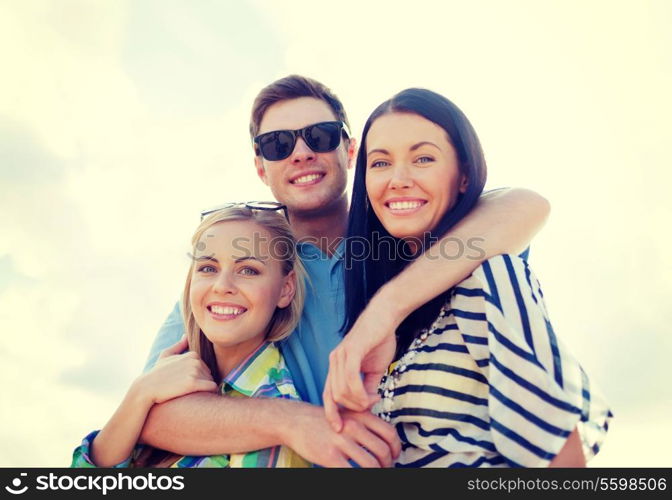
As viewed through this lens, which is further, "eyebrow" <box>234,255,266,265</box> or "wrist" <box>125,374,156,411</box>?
"eyebrow" <box>234,255,266,265</box>

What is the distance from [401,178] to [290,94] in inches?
107

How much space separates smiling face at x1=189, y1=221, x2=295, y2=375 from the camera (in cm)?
429

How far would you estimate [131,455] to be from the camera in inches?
161

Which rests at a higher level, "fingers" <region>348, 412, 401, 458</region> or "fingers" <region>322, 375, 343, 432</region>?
"fingers" <region>322, 375, 343, 432</region>

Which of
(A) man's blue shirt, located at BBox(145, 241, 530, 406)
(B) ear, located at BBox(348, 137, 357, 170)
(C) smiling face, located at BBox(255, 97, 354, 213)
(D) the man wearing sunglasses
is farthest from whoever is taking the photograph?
(B) ear, located at BBox(348, 137, 357, 170)

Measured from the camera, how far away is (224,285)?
425 cm

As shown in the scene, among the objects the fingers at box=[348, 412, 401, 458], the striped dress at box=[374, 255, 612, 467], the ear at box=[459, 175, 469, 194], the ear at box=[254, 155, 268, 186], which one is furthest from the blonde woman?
the ear at box=[254, 155, 268, 186]

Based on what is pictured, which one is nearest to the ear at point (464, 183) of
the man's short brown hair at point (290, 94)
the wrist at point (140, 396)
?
the wrist at point (140, 396)

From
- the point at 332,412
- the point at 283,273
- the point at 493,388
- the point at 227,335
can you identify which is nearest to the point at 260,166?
the point at 283,273

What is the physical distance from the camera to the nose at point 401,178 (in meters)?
4.00

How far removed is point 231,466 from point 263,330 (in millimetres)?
1026

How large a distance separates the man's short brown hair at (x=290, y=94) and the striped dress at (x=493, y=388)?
3.36 m

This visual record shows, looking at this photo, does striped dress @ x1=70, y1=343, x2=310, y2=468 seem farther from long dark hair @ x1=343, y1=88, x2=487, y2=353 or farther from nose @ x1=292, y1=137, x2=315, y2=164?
nose @ x1=292, y1=137, x2=315, y2=164
